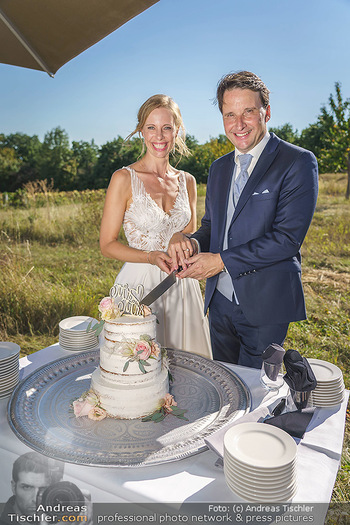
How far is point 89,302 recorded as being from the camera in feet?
16.4

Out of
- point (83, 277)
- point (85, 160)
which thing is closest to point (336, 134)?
point (83, 277)

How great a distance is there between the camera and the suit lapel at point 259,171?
2355 millimetres

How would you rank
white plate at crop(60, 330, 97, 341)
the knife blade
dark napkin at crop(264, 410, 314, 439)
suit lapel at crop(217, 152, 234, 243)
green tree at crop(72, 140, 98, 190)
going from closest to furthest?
dark napkin at crop(264, 410, 314, 439)
the knife blade
white plate at crop(60, 330, 97, 341)
suit lapel at crop(217, 152, 234, 243)
green tree at crop(72, 140, 98, 190)

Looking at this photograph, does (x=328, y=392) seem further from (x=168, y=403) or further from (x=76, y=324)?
(x=76, y=324)

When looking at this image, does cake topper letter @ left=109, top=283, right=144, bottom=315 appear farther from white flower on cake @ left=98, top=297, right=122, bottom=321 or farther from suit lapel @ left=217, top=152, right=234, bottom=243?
suit lapel @ left=217, top=152, right=234, bottom=243

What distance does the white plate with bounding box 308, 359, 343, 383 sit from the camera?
1.76m

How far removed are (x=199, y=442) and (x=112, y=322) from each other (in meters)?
0.54

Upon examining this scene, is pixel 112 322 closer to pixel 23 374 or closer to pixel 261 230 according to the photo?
pixel 23 374

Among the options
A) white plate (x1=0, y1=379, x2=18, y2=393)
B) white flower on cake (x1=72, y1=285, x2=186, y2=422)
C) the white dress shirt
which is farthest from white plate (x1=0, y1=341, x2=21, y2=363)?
the white dress shirt

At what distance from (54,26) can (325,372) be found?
104 inches

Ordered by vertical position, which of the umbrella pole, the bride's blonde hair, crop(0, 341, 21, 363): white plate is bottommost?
crop(0, 341, 21, 363): white plate

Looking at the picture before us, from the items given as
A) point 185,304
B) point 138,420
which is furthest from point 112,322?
point 185,304

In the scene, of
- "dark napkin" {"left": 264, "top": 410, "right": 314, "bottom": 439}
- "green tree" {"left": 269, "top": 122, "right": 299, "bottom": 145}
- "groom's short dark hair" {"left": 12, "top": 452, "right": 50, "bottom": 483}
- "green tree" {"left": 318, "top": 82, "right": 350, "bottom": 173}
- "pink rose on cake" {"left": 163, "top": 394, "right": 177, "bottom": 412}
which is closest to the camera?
"groom's short dark hair" {"left": 12, "top": 452, "right": 50, "bottom": 483}

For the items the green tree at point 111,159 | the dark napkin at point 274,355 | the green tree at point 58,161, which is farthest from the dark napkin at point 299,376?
the green tree at point 58,161
